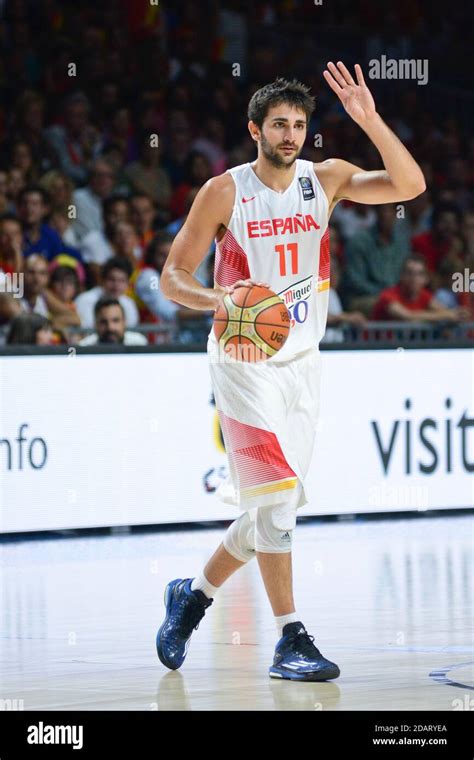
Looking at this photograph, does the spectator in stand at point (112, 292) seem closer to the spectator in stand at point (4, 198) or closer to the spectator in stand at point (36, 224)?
the spectator in stand at point (36, 224)

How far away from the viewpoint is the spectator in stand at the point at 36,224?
13578mm

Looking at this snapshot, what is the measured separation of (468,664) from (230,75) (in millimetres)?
11688

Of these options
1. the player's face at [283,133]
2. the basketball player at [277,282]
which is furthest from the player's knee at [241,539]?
the player's face at [283,133]

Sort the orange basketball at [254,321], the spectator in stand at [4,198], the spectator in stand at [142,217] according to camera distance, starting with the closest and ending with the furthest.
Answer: the orange basketball at [254,321] < the spectator in stand at [4,198] < the spectator in stand at [142,217]

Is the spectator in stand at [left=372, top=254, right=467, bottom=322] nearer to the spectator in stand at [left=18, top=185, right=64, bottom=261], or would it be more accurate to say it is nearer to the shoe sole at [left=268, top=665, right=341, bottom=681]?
the spectator in stand at [left=18, top=185, right=64, bottom=261]

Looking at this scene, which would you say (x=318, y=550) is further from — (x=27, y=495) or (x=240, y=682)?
(x=240, y=682)

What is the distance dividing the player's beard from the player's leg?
1428 millimetres

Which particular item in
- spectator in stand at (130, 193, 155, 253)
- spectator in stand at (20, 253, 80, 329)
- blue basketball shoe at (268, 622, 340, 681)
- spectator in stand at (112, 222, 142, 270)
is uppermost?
spectator in stand at (130, 193, 155, 253)

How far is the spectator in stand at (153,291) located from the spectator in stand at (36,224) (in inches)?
30.6

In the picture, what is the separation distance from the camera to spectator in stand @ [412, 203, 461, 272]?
16531 millimetres

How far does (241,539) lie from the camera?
21.8 feet

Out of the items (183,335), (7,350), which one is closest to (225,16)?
(183,335)

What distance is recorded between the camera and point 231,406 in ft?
21.2

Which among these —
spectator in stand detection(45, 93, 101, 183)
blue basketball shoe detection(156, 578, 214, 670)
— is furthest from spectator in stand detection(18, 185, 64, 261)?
blue basketball shoe detection(156, 578, 214, 670)
